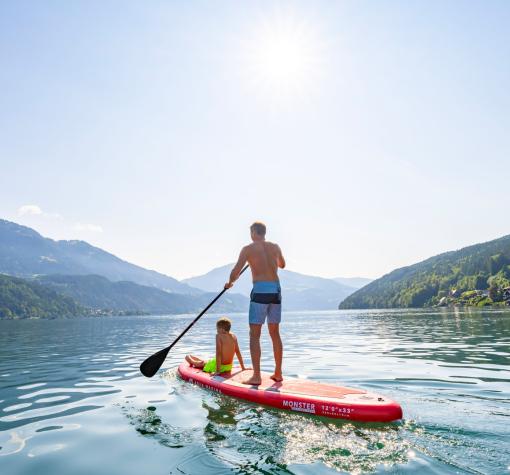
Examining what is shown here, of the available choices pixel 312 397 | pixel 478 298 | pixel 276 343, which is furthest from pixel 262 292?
pixel 478 298

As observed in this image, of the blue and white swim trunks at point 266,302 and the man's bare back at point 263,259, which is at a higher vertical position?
the man's bare back at point 263,259

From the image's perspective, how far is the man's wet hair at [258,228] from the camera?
10.2m

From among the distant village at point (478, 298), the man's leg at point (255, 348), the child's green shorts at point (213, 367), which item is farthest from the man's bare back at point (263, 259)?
the distant village at point (478, 298)

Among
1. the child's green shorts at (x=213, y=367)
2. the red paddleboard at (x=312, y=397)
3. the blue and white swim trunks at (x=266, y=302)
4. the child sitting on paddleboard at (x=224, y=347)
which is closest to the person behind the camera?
the red paddleboard at (x=312, y=397)

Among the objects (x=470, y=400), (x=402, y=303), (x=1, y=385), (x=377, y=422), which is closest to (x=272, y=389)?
(x=377, y=422)

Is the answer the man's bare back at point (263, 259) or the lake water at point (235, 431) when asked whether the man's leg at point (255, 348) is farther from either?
the man's bare back at point (263, 259)

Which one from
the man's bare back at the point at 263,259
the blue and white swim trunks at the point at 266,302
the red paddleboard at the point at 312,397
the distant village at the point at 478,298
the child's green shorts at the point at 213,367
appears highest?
the distant village at the point at 478,298

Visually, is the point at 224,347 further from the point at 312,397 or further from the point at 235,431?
the point at 235,431

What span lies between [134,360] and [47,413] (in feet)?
36.5

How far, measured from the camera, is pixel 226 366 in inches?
459

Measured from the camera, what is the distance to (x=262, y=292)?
32.6 feet

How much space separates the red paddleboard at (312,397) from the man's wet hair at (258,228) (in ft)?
12.2

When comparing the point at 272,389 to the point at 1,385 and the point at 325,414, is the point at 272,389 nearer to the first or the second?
the point at 325,414

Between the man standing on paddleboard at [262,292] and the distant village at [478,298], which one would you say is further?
the distant village at [478,298]
